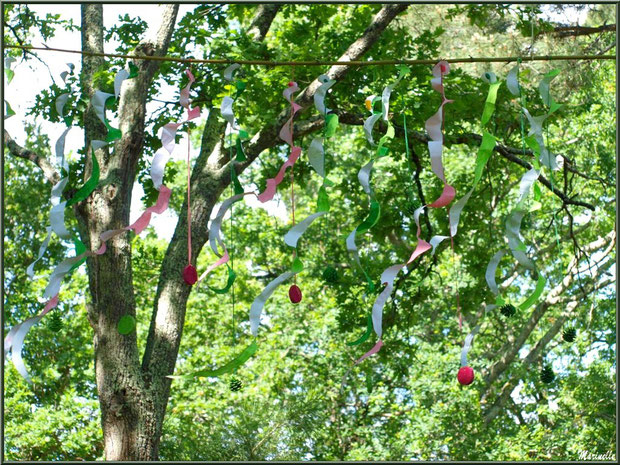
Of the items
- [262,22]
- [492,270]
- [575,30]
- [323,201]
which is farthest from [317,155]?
[575,30]

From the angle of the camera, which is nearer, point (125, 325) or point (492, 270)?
point (492, 270)

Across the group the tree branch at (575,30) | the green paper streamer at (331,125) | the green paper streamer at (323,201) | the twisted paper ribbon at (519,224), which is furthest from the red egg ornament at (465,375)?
the tree branch at (575,30)

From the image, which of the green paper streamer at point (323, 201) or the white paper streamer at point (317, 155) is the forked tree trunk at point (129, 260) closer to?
the white paper streamer at point (317, 155)

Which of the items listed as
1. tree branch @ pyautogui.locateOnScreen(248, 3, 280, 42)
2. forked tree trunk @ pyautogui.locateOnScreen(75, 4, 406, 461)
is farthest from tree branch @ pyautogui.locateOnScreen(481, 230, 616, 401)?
forked tree trunk @ pyautogui.locateOnScreen(75, 4, 406, 461)

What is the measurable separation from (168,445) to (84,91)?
3392 millimetres

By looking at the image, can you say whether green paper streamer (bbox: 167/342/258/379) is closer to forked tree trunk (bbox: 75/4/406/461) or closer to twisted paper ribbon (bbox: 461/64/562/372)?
twisted paper ribbon (bbox: 461/64/562/372)

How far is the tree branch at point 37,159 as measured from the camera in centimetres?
408

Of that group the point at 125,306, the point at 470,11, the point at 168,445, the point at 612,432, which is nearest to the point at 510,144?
the point at 470,11

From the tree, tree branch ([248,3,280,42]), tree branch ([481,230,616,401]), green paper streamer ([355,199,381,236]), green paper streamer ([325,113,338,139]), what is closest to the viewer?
green paper streamer ([355,199,381,236])

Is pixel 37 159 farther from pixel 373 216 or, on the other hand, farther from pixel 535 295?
pixel 535 295

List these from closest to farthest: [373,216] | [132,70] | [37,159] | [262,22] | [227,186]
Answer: [373,216]
[132,70]
[37,159]
[227,186]
[262,22]

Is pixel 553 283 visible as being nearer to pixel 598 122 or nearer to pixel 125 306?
pixel 598 122

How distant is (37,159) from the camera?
4.17 metres

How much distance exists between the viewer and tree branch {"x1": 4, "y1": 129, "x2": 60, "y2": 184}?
4.08m
